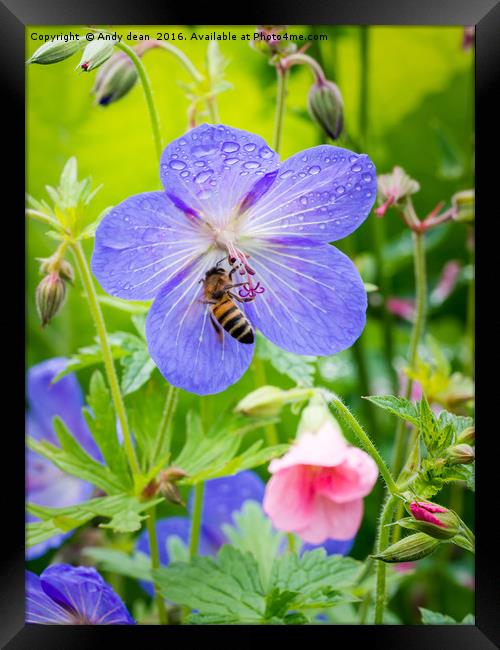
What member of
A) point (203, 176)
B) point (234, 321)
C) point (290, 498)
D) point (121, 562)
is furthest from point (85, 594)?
point (203, 176)

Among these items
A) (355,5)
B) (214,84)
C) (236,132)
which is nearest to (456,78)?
(355,5)

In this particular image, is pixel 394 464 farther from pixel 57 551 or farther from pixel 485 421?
pixel 57 551

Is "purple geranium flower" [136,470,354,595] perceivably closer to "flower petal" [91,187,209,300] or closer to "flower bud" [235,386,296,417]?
"flower bud" [235,386,296,417]

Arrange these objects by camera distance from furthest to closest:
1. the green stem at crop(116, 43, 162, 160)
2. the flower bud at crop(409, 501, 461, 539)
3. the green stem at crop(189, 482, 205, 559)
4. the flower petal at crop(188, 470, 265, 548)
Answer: the flower petal at crop(188, 470, 265, 548) < the green stem at crop(189, 482, 205, 559) < the green stem at crop(116, 43, 162, 160) < the flower bud at crop(409, 501, 461, 539)

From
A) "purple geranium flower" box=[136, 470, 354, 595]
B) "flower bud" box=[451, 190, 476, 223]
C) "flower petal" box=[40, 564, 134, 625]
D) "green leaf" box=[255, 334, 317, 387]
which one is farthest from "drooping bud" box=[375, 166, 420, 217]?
"flower petal" box=[40, 564, 134, 625]

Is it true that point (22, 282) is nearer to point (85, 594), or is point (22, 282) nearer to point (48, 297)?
point (48, 297)

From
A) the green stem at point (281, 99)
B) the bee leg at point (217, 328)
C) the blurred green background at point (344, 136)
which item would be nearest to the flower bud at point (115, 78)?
the blurred green background at point (344, 136)

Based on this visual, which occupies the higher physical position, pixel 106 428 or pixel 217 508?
pixel 106 428
